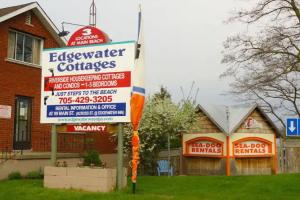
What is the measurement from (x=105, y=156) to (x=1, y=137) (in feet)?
21.8

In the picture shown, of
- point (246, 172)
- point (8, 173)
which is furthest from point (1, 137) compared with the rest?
point (246, 172)

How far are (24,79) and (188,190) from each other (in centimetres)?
1091

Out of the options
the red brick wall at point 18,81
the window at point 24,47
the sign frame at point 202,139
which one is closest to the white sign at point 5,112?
the red brick wall at point 18,81

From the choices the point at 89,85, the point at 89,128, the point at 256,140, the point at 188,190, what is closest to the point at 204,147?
the point at 256,140

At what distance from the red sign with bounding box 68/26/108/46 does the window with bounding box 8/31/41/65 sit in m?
7.09

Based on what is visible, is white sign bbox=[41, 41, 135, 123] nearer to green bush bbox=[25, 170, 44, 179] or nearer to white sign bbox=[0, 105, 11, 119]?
green bush bbox=[25, 170, 44, 179]

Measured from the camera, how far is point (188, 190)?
1406 cm

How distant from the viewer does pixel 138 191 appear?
13.9 m

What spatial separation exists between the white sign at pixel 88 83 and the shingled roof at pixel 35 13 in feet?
21.1

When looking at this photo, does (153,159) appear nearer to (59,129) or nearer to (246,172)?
(246,172)

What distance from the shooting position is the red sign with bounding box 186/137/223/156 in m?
23.8

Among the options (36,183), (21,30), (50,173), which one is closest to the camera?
(50,173)

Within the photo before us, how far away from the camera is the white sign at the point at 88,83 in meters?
13.9

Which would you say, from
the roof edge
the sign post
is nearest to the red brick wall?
the sign post
